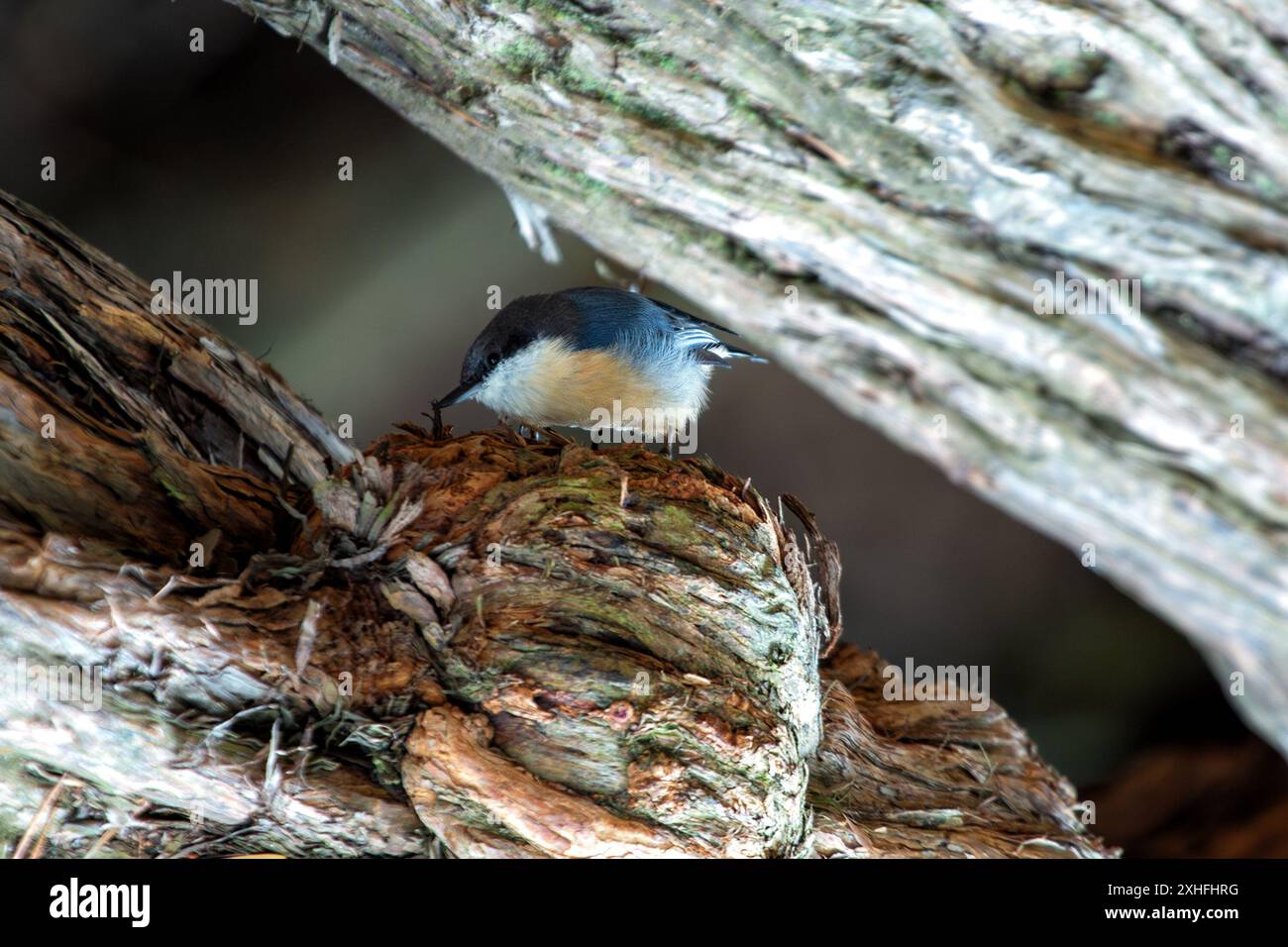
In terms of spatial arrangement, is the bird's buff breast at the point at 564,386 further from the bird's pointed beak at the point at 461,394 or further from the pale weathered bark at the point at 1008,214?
the pale weathered bark at the point at 1008,214

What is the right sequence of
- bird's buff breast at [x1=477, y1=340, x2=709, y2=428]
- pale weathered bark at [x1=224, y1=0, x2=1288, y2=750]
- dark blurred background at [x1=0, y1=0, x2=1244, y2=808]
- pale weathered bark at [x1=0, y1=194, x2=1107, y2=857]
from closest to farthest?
pale weathered bark at [x1=224, y1=0, x2=1288, y2=750] → pale weathered bark at [x1=0, y1=194, x2=1107, y2=857] → bird's buff breast at [x1=477, y1=340, x2=709, y2=428] → dark blurred background at [x1=0, y1=0, x2=1244, y2=808]

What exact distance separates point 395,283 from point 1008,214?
204 centimetres

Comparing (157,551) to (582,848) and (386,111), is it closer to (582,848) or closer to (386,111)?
(582,848)

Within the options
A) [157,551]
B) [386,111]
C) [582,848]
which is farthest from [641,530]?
[386,111]

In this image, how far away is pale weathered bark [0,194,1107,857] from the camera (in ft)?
4.84

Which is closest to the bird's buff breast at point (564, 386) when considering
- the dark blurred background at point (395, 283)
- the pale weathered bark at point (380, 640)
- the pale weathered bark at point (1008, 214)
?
the pale weathered bark at point (380, 640)

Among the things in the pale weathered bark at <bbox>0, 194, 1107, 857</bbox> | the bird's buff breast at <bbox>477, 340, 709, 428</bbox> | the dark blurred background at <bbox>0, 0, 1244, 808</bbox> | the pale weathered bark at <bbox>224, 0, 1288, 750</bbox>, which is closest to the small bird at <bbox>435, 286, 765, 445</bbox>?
the bird's buff breast at <bbox>477, 340, 709, 428</bbox>

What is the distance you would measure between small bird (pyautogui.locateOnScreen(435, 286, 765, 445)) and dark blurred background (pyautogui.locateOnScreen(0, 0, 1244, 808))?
2.38 feet

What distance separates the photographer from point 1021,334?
57.9 inches

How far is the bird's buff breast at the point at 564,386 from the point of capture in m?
2.07

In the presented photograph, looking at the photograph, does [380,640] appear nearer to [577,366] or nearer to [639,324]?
[577,366]

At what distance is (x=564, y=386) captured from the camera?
2.07m

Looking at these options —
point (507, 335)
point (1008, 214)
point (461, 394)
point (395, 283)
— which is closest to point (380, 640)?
point (461, 394)

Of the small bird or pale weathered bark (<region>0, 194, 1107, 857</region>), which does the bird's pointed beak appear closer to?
the small bird
